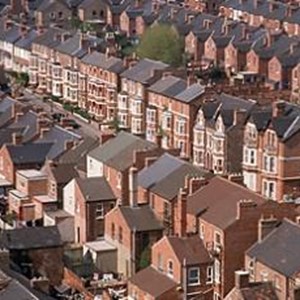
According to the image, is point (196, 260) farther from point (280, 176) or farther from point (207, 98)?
point (207, 98)

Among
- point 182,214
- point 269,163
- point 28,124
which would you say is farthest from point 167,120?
point 182,214

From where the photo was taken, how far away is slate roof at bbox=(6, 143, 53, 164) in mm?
64500

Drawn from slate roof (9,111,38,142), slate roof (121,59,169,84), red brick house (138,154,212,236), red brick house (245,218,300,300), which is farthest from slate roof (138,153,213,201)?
slate roof (121,59,169,84)

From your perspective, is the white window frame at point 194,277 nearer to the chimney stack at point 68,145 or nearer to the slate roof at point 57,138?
the slate roof at point 57,138

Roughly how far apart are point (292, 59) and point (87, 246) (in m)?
41.1

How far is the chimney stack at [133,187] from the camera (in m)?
53.5

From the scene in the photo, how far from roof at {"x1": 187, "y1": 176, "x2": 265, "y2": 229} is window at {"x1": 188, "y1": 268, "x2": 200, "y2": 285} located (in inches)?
78.9

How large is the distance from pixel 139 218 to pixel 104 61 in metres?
36.8

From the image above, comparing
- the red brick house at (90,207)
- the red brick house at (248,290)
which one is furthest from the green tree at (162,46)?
the red brick house at (248,290)

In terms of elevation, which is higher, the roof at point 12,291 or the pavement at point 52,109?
the roof at point 12,291

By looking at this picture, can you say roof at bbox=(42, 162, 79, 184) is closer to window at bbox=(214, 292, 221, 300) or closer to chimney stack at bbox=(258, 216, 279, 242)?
window at bbox=(214, 292, 221, 300)

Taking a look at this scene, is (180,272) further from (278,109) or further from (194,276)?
(278,109)

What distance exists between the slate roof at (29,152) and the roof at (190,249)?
18473 millimetres

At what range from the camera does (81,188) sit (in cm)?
5556
